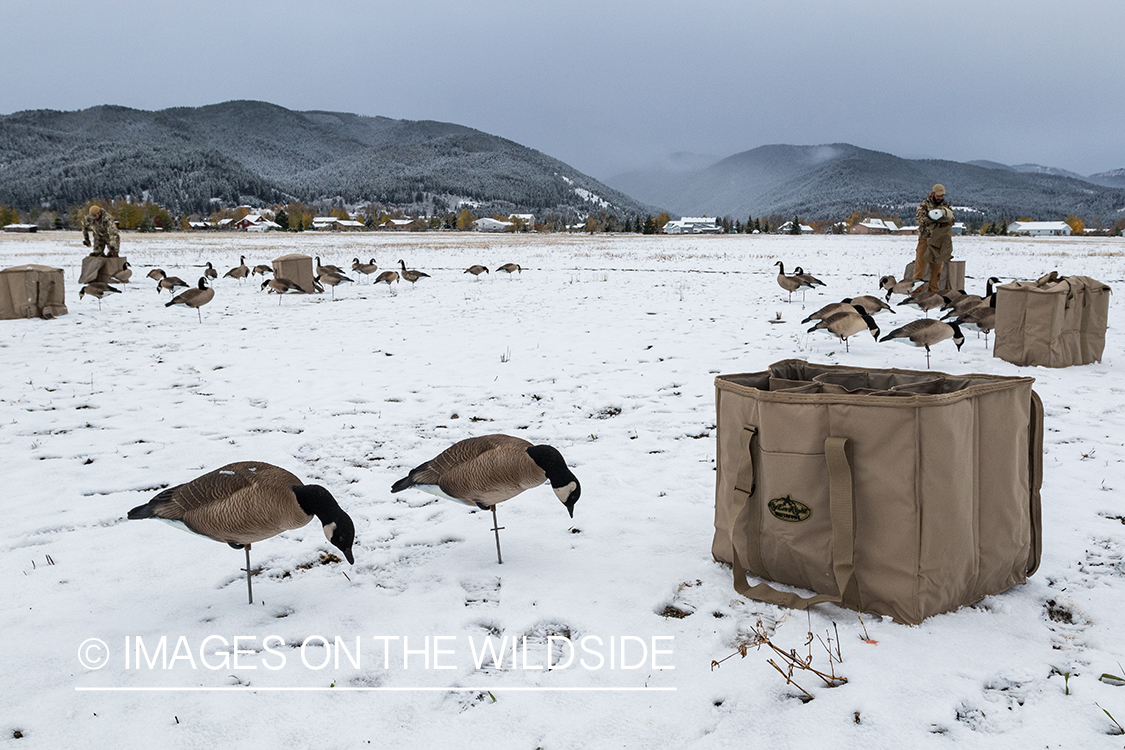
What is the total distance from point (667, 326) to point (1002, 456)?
9023 millimetres

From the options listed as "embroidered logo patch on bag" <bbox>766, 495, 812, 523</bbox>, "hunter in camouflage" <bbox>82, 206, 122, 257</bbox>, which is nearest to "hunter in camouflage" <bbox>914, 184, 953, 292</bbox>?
"embroidered logo patch on bag" <bbox>766, 495, 812, 523</bbox>

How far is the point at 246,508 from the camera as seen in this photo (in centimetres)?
351

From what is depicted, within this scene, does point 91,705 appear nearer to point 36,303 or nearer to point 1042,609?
point 1042,609

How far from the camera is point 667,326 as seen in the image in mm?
12289

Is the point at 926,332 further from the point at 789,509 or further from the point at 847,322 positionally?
the point at 789,509

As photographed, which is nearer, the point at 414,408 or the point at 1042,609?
the point at 1042,609

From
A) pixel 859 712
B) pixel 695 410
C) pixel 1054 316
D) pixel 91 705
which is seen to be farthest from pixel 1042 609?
pixel 1054 316

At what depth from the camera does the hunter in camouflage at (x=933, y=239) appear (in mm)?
14436

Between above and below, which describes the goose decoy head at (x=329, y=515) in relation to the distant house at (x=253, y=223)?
below

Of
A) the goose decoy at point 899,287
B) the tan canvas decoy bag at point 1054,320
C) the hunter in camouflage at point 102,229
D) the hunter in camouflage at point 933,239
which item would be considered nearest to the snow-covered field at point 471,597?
the tan canvas decoy bag at point 1054,320

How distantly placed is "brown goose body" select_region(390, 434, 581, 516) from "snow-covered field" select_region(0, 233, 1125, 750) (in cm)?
49

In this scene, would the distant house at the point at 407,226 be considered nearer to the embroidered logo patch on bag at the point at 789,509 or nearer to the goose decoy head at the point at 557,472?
the goose decoy head at the point at 557,472

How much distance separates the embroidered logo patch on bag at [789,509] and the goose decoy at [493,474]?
1.15 meters

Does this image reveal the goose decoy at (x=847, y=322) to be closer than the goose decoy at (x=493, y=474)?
No
